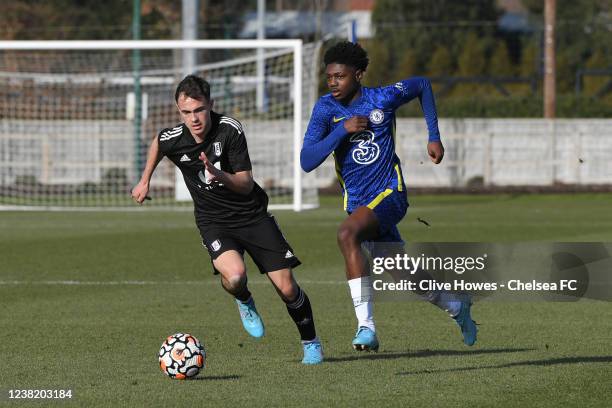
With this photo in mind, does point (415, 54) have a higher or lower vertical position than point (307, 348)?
higher

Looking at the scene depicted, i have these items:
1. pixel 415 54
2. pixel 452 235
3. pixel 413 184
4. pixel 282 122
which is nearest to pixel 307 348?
pixel 452 235

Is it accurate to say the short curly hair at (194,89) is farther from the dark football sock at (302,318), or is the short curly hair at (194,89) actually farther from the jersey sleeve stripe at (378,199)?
the dark football sock at (302,318)

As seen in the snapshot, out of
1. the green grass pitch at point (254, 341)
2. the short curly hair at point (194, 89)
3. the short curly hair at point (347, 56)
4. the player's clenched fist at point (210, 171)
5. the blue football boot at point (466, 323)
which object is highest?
the short curly hair at point (347, 56)

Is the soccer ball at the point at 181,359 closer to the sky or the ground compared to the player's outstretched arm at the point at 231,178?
closer to the ground

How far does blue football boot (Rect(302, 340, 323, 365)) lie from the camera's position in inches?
338

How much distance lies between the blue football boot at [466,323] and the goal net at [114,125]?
711 inches

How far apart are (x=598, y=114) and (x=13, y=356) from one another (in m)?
31.9

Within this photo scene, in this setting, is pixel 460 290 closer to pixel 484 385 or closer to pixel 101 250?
pixel 484 385

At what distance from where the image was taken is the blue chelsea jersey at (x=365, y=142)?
344 inches

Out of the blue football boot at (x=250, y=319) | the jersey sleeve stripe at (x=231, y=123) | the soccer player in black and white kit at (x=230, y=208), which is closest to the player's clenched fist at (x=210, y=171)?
the soccer player in black and white kit at (x=230, y=208)

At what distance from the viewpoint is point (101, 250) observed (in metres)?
17.9

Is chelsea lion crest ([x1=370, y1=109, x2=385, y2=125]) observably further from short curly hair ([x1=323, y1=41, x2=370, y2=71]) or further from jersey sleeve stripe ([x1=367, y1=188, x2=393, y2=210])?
jersey sleeve stripe ([x1=367, y1=188, x2=393, y2=210])

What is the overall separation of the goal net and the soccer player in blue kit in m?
18.1

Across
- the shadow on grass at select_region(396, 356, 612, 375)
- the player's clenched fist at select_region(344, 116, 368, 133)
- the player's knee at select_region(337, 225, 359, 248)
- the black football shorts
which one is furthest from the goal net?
the player's clenched fist at select_region(344, 116, 368, 133)
